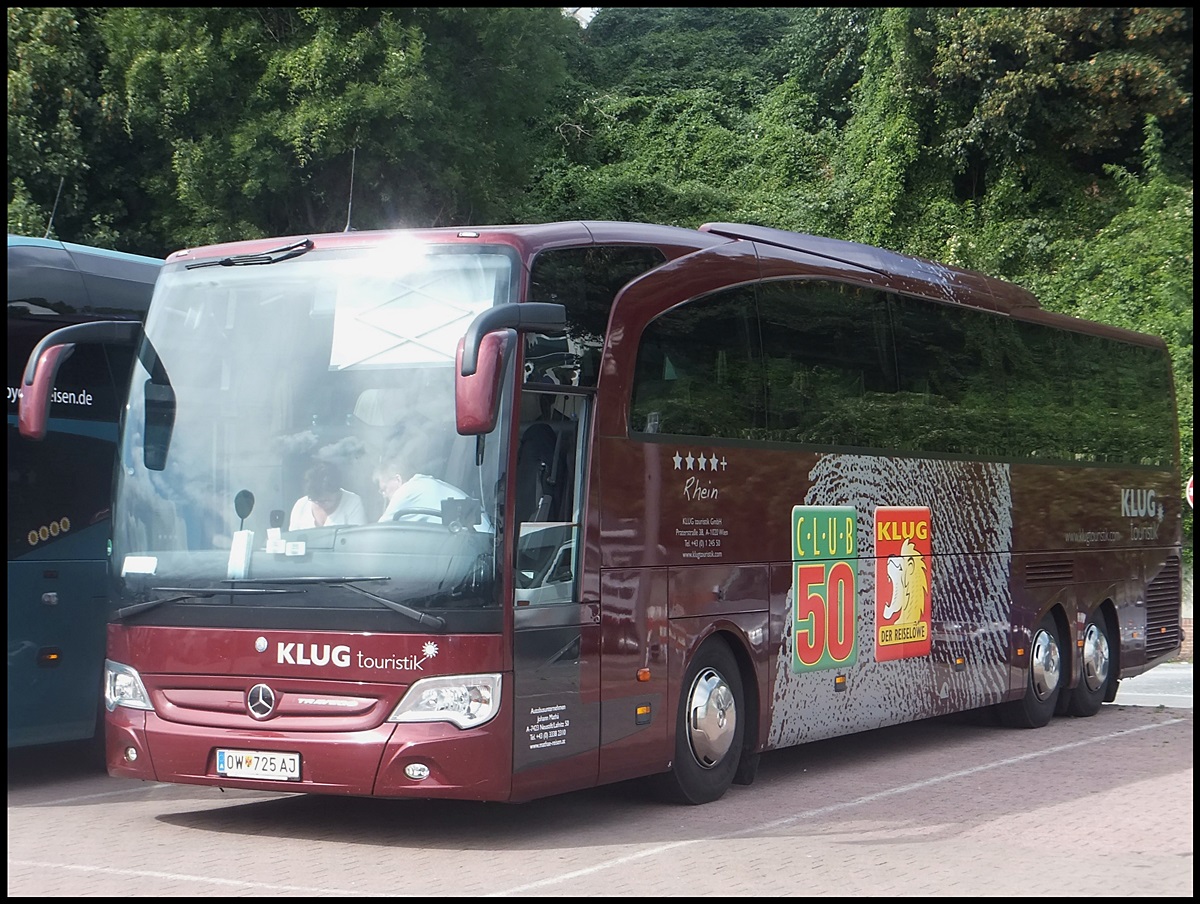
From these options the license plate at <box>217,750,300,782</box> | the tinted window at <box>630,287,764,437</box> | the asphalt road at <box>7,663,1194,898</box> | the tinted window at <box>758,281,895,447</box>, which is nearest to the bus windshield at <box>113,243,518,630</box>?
the license plate at <box>217,750,300,782</box>

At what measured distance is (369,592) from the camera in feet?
27.5

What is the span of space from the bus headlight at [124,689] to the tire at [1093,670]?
386 inches

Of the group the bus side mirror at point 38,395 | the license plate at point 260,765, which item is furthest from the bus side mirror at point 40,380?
the license plate at point 260,765

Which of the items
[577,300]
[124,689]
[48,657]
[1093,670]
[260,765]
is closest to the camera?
[260,765]

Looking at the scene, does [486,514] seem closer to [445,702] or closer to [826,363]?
[445,702]

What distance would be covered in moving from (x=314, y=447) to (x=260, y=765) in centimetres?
164

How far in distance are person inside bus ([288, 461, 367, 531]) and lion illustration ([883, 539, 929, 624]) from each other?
17.0 ft

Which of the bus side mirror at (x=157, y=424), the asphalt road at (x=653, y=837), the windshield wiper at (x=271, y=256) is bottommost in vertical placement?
the asphalt road at (x=653, y=837)

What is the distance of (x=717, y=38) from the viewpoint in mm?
44312

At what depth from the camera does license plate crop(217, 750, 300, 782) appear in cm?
845

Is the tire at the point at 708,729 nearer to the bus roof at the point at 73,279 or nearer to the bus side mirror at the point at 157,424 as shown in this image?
the bus side mirror at the point at 157,424

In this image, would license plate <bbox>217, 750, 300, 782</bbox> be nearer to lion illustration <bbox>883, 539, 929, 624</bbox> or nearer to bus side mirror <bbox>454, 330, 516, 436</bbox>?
bus side mirror <bbox>454, 330, 516, 436</bbox>

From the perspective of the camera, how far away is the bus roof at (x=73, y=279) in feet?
35.4

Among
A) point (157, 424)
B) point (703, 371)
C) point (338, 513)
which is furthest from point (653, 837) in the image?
point (157, 424)
